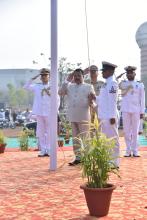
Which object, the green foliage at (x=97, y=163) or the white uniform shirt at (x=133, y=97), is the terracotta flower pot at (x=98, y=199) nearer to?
the green foliage at (x=97, y=163)

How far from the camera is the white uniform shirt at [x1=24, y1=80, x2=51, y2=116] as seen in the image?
8336 millimetres

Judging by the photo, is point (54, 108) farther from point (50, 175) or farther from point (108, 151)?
point (108, 151)

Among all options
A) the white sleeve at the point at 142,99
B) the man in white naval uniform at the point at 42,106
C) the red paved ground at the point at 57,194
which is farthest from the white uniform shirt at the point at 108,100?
the man in white naval uniform at the point at 42,106

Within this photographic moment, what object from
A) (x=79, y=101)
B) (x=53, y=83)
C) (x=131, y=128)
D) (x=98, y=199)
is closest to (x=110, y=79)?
(x=79, y=101)

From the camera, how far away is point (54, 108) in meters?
6.54

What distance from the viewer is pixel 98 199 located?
3.86 metres

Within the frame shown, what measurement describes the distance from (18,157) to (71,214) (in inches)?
176

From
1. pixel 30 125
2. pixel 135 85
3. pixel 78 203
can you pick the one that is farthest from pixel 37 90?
pixel 30 125

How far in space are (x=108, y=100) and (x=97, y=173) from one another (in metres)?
2.53

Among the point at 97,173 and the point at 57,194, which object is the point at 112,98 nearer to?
the point at 57,194

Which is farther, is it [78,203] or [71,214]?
[78,203]

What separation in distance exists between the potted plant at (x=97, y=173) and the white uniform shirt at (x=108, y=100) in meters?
2.35

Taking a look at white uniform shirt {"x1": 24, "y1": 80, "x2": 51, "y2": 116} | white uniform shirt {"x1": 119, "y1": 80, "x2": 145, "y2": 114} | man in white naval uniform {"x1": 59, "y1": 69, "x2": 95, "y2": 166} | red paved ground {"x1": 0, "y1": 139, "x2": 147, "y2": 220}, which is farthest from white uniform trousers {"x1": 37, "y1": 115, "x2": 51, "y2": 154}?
man in white naval uniform {"x1": 59, "y1": 69, "x2": 95, "y2": 166}

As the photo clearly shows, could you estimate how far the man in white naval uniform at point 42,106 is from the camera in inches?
327
